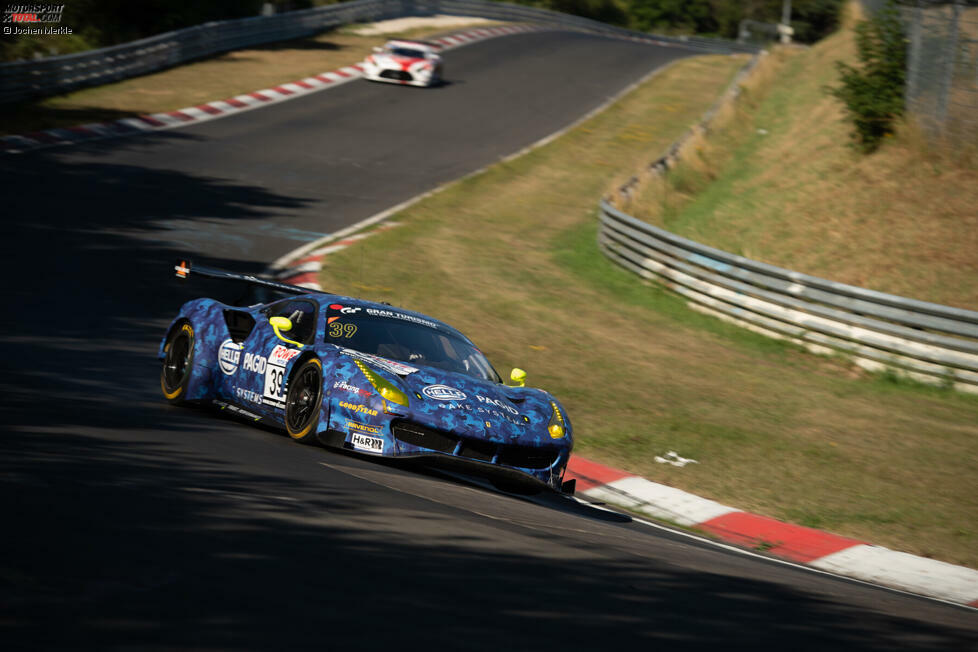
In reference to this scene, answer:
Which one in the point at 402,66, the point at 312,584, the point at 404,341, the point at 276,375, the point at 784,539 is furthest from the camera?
the point at 402,66

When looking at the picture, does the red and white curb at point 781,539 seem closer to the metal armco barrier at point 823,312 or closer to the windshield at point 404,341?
the windshield at point 404,341

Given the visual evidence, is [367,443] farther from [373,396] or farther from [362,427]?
[373,396]

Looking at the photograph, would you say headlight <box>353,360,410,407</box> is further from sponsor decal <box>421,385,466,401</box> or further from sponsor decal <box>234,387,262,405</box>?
sponsor decal <box>234,387,262,405</box>

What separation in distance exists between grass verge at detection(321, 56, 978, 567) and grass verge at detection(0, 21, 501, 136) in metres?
9.06

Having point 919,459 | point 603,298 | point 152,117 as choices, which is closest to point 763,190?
point 603,298

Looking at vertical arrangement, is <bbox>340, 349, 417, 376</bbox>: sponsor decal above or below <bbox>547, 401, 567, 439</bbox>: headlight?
above

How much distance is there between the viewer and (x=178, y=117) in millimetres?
28000

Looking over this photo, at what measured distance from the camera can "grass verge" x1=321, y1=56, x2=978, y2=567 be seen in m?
9.81

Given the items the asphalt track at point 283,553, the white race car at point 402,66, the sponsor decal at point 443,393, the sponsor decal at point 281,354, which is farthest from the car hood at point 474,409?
the white race car at point 402,66

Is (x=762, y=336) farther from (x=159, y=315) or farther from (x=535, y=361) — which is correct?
(x=159, y=315)

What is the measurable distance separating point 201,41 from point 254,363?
28702mm

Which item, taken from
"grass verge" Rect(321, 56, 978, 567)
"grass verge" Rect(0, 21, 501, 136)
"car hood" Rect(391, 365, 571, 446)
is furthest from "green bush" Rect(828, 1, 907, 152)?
"grass verge" Rect(0, 21, 501, 136)

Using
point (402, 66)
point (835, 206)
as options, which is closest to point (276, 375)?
point (835, 206)

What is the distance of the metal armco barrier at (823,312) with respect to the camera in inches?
546
